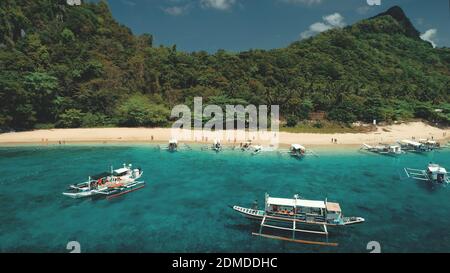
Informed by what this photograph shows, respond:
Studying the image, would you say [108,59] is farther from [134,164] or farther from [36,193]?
[36,193]

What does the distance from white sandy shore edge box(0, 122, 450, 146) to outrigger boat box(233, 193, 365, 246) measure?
1395 inches

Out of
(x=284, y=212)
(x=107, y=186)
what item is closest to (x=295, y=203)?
(x=284, y=212)

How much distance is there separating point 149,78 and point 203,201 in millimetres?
65371

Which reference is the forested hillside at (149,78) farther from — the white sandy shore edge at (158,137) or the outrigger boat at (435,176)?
the outrigger boat at (435,176)

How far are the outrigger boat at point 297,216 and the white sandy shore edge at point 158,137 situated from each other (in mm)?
35430

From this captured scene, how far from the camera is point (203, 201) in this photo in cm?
3522

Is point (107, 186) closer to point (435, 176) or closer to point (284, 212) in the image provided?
point (284, 212)

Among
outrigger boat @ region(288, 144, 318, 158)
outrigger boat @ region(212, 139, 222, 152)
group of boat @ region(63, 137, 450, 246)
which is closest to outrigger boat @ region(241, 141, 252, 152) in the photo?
outrigger boat @ region(212, 139, 222, 152)

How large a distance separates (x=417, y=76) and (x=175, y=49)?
92251 millimetres

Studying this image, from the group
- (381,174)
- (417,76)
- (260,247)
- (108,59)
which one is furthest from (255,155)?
(417,76)

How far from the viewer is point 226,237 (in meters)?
27.1

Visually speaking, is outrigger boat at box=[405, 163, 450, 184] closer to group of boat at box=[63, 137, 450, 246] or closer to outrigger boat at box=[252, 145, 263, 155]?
Answer: group of boat at box=[63, 137, 450, 246]

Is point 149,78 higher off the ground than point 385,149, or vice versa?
point 149,78

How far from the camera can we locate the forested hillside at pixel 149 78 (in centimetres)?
7438
